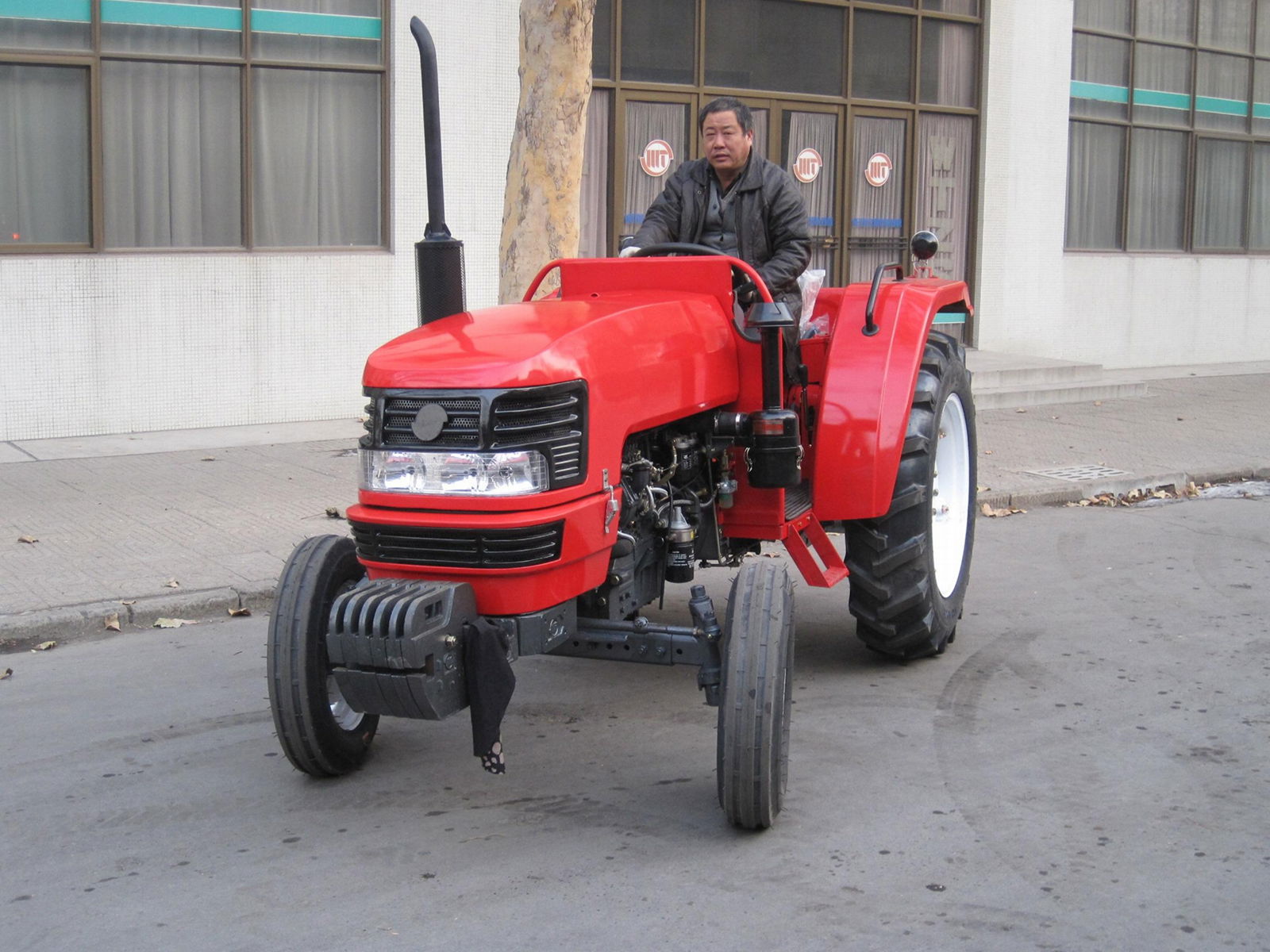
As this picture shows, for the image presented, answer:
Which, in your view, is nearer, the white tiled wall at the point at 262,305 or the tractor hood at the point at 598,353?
the tractor hood at the point at 598,353

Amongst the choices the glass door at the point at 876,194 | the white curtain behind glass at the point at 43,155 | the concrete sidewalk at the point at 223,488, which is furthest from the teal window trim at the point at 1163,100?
the white curtain behind glass at the point at 43,155

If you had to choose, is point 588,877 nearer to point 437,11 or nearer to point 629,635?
point 629,635

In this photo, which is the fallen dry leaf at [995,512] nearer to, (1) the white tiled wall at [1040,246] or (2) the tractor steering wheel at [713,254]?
(2) the tractor steering wheel at [713,254]

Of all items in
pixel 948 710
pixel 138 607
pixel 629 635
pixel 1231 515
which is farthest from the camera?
pixel 1231 515

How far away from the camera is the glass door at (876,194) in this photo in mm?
15961

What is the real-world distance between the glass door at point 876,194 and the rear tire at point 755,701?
1192 centimetres

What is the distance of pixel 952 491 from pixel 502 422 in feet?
10.6

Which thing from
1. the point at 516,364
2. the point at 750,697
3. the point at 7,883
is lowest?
the point at 7,883

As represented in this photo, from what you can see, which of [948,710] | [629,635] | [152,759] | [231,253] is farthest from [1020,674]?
[231,253]

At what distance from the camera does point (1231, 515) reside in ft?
30.7

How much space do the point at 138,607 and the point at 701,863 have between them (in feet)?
11.9

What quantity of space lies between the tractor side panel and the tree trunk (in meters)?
3.79

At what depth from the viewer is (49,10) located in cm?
1089

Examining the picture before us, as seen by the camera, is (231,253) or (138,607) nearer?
(138,607)
